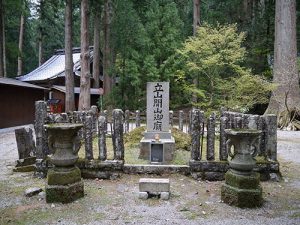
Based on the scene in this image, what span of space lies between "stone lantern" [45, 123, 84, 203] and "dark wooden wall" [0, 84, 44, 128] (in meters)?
12.0

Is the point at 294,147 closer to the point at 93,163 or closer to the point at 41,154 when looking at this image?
the point at 93,163

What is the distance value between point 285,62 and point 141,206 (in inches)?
535

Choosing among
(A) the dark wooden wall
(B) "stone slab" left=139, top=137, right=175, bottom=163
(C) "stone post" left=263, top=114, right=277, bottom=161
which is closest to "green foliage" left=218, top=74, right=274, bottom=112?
(B) "stone slab" left=139, top=137, right=175, bottom=163

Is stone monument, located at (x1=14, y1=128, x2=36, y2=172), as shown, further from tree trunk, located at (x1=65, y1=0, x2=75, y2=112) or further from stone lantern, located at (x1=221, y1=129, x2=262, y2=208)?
tree trunk, located at (x1=65, y1=0, x2=75, y2=112)

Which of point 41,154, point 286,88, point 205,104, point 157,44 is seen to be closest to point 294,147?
point 205,104

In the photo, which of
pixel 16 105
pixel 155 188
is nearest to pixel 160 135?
pixel 155 188

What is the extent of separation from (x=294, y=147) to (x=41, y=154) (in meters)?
8.22

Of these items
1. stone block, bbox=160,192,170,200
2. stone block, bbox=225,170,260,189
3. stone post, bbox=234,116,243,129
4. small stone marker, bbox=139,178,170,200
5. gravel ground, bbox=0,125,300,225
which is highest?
stone post, bbox=234,116,243,129

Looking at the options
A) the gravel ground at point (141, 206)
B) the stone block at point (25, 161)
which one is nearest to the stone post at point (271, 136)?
the gravel ground at point (141, 206)

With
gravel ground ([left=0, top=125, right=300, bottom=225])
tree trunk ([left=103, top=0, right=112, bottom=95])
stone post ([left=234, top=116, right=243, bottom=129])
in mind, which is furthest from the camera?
tree trunk ([left=103, top=0, right=112, bottom=95])

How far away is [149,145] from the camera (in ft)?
25.9

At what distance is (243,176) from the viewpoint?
4.87m

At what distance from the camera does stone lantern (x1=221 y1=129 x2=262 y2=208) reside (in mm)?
4781

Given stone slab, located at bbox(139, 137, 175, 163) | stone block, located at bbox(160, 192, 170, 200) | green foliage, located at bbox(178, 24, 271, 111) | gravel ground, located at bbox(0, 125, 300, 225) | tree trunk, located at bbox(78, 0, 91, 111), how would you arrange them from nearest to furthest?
gravel ground, located at bbox(0, 125, 300, 225)
stone block, located at bbox(160, 192, 170, 200)
stone slab, located at bbox(139, 137, 175, 163)
green foliage, located at bbox(178, 24, 271, 111)
tree trunk, located at bbox(78, 0, 91, 111)
